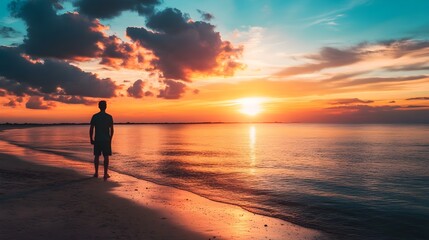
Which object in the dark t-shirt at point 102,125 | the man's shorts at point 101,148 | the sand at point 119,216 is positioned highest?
the dark t-shirt at point 102,125

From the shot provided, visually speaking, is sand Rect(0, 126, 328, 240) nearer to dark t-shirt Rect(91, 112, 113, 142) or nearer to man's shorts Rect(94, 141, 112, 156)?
man's shorts Rect(94, 141, 112, 156)

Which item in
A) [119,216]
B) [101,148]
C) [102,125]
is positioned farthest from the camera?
[101,148]

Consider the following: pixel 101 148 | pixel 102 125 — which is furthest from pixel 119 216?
pixel 102 125

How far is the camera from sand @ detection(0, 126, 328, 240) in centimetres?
696

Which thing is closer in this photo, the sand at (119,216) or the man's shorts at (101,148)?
the sand at (119,216)

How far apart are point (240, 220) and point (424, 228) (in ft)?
17.9

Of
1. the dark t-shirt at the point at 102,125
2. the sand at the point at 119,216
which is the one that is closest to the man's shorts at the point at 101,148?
the dark t-shirt at the point at 102,125

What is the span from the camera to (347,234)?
864cm

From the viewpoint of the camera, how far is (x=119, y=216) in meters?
8.24

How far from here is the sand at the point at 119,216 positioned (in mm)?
6957

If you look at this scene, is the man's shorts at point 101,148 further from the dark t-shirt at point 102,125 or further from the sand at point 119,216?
the sand at point 119,216

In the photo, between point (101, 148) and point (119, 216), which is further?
point (101, 148)

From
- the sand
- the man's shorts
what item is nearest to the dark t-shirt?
the man's shorts

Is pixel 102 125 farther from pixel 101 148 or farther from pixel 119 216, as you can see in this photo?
pixel 119 216
